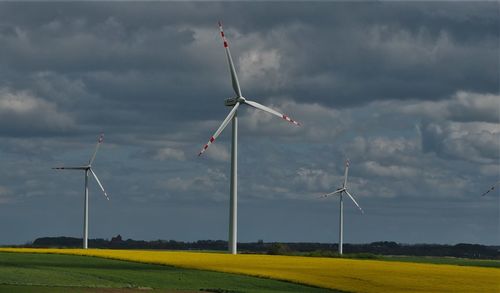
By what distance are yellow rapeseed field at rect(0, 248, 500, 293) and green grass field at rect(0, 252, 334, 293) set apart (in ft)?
12.8

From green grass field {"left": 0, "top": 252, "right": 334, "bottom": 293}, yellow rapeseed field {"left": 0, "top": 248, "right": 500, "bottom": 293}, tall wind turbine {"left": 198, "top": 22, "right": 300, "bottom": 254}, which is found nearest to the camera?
green grass field {"left": 0, "top": 252, "right": 334, "bottom": 293}

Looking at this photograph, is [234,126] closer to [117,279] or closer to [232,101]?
[232,101]

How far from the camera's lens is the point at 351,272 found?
307 feet

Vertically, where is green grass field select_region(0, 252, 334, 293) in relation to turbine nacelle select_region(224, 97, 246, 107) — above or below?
below

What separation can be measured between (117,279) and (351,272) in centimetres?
2557

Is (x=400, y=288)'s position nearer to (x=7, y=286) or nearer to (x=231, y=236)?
(x=7, y=286)

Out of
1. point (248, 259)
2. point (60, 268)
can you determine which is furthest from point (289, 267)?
point (60, 268)

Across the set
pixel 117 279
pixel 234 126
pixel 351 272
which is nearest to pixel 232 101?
pixel 234 126

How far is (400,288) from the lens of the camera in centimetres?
8006

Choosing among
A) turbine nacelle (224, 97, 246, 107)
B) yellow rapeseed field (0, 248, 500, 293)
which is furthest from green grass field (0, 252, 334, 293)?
turbine nacelle (224, 97, 246, 107)

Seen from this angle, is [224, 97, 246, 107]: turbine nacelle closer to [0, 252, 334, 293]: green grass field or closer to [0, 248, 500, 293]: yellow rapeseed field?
[0, 248, 500, 293]: yellow rapeseed field

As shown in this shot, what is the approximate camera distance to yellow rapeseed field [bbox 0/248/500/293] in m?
81.5

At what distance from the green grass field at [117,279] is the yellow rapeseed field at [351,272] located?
3.91 m

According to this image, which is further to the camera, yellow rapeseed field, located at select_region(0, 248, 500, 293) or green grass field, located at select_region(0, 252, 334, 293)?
yellow rapeseed field, located at select_region(0, 248, 500, 293)
